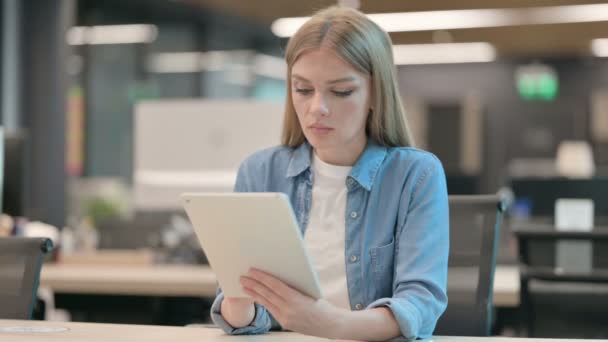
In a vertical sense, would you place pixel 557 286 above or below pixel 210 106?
below

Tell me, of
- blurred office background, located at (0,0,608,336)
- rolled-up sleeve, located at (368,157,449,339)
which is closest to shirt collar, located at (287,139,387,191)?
rolled-up sleeve, located at (368,157,449,339)

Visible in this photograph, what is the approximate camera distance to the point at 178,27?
11.1m

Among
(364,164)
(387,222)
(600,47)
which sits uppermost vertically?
(600,47)

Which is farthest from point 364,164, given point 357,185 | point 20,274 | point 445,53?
point 445,53

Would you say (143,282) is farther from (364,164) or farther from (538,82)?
(538,82)

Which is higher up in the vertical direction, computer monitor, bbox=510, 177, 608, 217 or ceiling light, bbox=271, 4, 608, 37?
ceiling light, bbox=271, 4, 608, 37

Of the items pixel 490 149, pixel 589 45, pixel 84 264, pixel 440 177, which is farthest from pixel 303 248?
pixel 490 149

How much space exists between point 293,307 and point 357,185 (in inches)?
17.0

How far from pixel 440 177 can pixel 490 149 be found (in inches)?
536

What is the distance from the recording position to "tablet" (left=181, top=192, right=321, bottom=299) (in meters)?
1.64

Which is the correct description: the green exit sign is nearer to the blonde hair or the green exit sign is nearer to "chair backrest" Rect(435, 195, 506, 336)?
"chair backrest" Rect(435, 195, 506, 336)

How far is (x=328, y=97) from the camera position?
1970mm

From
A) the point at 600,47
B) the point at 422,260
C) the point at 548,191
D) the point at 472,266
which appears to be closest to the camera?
the point at 422,260

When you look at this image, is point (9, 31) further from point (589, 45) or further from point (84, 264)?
point (589, 45)
